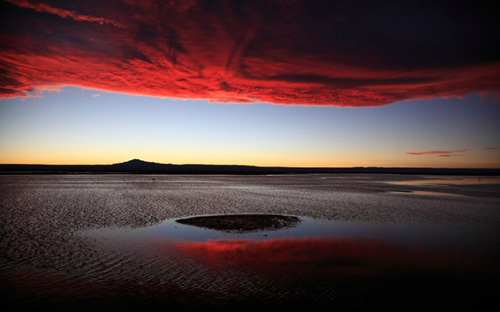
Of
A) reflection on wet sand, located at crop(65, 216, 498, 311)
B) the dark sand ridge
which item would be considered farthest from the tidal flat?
the dark sand ridge

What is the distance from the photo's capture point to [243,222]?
915 inches

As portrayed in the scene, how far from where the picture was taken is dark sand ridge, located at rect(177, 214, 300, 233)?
834 inches

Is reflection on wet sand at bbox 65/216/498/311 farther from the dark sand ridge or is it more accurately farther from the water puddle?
the dark sand ridge

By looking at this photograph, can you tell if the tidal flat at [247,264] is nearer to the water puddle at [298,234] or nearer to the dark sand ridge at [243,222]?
the water puddle at [298,234]

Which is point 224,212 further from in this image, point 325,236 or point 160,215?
point 325,236

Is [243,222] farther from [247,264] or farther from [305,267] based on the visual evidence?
[305,267]

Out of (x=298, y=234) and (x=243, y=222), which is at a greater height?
(x=243, y=222)

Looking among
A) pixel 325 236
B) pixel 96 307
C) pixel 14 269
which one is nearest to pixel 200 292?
pixel 96 307

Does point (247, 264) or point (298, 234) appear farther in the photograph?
point (298, 234)

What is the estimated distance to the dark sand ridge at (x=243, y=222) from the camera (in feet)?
69.5

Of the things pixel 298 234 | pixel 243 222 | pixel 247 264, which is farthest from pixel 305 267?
pixel 243 222

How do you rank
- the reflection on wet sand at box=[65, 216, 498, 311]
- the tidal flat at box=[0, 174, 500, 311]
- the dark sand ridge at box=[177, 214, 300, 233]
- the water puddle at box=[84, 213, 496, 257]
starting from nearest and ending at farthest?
the tidal flat at box=[0, 174, 500, 311]
the reflection on wet sand at box=[65, 216, 498, 311]
the water puddle at box=[84, 213, 496, 257]
the dark sand ridge at box=[177, 214, 300, 233]

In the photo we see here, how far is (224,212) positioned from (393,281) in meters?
18.7

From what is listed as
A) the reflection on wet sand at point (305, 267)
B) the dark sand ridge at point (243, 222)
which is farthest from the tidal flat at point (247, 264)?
the dark sand ridge at point (243, 222)
